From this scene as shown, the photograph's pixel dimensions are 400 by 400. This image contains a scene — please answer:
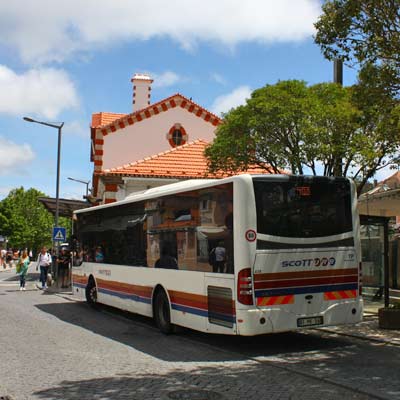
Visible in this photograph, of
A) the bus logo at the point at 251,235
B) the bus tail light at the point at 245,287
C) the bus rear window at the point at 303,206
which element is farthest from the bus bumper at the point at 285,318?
the bus rear window at the point at 303,206

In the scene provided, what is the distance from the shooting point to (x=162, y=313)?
11.6 meters

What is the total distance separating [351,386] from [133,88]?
33.9 meters

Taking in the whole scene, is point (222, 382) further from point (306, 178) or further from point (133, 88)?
point (133, 88)

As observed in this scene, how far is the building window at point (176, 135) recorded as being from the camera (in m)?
32.6

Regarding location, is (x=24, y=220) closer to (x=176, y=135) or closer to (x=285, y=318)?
(x=176, y=135)

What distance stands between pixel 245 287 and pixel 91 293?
8.54m

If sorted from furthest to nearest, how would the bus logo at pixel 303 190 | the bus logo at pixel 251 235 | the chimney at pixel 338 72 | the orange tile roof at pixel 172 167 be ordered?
the orange tile roof at pixel 172 167 → the chimney at pixel 338 72 → the bus logo at pixel 303 190 → the bus logo at pixel 251 235

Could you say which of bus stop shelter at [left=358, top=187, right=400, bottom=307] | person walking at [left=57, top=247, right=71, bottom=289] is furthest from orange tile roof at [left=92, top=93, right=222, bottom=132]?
bus stop shelter at [left=358, top=187, right=400, bottom=307]

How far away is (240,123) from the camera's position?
17.0 m

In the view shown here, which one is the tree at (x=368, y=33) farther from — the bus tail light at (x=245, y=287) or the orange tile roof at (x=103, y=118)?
the orange tile roof at (x=103, y=118)

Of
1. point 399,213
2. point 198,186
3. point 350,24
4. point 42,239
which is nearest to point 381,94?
point 350,24

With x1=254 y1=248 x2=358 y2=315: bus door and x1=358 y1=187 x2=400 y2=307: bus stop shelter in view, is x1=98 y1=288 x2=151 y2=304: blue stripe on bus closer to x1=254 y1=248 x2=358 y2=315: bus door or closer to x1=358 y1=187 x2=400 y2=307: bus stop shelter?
x1=254 y1=248 x2=358 y2=315: bus door

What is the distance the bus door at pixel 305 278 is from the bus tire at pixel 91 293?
811 cm

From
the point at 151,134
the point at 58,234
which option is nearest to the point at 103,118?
the point at 151,134
